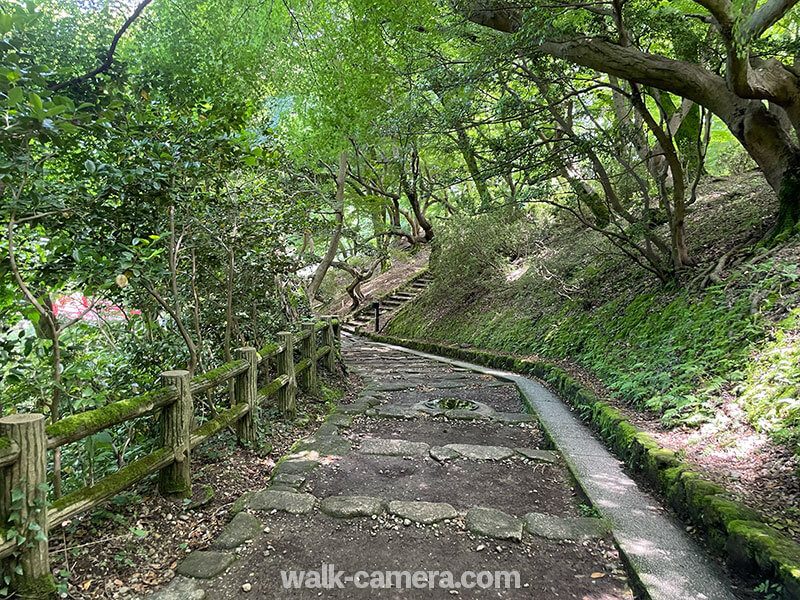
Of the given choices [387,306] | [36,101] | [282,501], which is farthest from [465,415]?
[387,306]

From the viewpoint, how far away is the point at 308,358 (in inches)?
220

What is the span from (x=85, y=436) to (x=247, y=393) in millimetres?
1677

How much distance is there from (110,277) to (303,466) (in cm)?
208

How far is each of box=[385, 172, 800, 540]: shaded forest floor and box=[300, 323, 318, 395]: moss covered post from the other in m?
3.42

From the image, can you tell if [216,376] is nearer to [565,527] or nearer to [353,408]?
[353,408]

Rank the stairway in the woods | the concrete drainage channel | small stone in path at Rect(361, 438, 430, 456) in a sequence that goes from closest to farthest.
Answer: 1. the concrete drainage channel
2. small stone in path at Rect(361, 438, 430, 456)
3. the stairway in the woods

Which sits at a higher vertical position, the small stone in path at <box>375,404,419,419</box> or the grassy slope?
the grassy slope

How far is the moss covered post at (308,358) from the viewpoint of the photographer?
5.56 metres

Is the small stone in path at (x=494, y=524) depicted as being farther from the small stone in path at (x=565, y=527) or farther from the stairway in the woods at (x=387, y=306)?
the stairway in the woods at (x=387, y=306)

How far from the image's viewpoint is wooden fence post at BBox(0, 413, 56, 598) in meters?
1.77

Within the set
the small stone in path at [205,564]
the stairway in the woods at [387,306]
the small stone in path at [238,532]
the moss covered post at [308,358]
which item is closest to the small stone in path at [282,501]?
the small stone in path at [238,532]

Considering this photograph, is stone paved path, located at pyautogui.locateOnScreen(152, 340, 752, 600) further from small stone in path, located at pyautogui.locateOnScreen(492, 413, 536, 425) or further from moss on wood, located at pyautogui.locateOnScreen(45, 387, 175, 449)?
moss on wood, located at pyautogui.locateOnScreen(45, 387, 175, 449)

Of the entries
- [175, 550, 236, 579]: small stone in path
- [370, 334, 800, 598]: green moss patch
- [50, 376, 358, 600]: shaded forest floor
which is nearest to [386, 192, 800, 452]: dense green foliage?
[370, 334, 800, 598]: green moss patch

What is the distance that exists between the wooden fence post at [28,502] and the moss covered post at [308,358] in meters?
3.68
